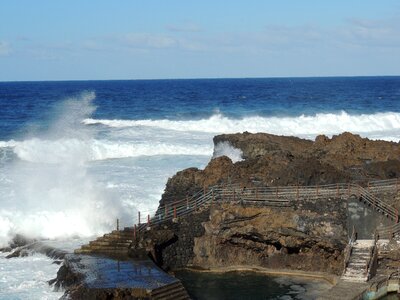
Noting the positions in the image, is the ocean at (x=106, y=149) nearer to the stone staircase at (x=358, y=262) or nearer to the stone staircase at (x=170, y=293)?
the stone staircase at (x=170, y=293)

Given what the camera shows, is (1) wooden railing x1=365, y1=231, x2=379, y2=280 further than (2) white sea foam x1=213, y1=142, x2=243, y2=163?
No

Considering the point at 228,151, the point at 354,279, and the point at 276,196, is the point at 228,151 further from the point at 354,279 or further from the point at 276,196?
the point at 354,279

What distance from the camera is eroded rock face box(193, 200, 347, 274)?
29.1 metres

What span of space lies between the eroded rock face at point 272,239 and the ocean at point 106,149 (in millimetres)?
7151

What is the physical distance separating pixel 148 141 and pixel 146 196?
22.1m

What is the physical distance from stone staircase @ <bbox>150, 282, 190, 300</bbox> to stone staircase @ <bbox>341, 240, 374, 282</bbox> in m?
6.71

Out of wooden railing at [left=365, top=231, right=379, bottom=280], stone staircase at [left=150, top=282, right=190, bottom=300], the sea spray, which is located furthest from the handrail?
the sea spray

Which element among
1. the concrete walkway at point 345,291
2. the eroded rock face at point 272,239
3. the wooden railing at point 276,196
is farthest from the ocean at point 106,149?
the concrete walkway at point 345,291

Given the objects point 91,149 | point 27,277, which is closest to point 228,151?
point 91,149

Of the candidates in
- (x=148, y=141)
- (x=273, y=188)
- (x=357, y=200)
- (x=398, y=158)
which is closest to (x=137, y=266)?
(x=273, y=188)

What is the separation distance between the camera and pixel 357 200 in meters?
29.6

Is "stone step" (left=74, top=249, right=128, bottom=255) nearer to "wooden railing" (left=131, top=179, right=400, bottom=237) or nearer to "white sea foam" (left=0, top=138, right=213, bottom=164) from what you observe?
"wooden railing" (left=131, top=179, right=400, bottom=237)

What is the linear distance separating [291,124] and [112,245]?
52.5 m

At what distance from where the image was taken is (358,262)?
90.2ft
